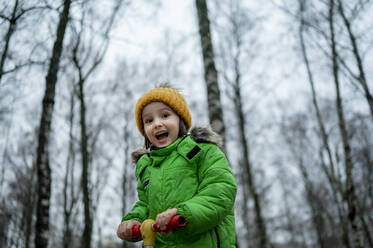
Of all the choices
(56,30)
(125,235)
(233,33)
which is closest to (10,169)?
(56,30)

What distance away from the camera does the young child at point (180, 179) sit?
1.56 meters

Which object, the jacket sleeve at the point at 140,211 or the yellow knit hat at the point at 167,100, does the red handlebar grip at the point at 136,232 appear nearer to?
the jacket sleeve at the point at 140,211

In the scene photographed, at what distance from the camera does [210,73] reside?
573cm

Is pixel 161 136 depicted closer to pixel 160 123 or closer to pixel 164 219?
pixel 160 123

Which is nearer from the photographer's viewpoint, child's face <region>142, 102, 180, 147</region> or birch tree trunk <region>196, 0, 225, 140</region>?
child's face <region>142, 102, 180, 147</region>

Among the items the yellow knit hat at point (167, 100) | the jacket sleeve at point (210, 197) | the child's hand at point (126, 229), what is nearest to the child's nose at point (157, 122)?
the yellow knit hat at point (167, 100)

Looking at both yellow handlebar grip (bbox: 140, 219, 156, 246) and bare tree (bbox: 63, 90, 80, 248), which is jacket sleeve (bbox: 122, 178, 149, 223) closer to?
yellow handlebar grip (bbox: 140, 219, 156, 246)

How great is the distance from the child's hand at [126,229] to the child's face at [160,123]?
1.82 feet

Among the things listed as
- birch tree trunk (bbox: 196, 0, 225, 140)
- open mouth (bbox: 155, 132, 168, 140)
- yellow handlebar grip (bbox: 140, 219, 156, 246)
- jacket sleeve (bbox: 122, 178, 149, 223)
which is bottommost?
yellow handlebar grip (bbox: 140, 219, 156, 246)

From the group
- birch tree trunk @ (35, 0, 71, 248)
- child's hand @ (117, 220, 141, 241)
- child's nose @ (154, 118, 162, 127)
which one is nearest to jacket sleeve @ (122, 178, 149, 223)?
child's hand @ (117, 220, 141, 241)

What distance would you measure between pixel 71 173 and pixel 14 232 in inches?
142

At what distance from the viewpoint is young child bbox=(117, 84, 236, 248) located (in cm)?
156

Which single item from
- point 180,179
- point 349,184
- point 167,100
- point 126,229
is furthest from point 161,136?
point 349,184

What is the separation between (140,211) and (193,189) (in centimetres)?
48
